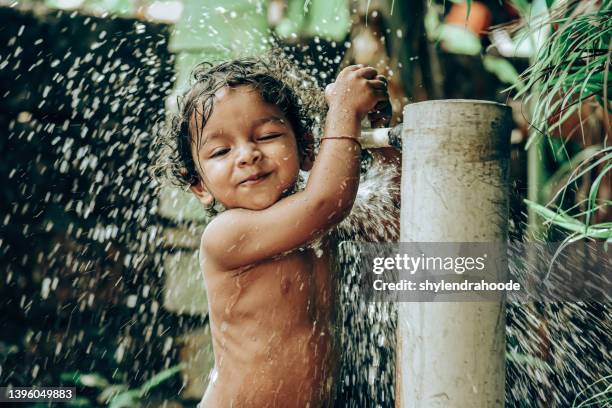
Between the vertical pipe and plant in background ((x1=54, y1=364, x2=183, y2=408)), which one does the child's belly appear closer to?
the vertical pipe

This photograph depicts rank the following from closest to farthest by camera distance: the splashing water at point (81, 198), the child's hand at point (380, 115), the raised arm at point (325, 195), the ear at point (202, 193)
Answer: the raised arm at point (325, 195), the child's hand at point (380, 115), the ear at point (202, 193), the splashing water at point (81, 198)

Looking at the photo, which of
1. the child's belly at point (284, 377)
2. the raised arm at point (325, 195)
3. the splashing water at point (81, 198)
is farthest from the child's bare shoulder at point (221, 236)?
the splashing water at point (81, 198)

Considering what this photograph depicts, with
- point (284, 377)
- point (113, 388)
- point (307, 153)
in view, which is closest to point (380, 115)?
point (307, 153)

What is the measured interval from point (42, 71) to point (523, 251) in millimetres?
1850

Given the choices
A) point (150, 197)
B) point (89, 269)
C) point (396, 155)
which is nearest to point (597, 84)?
point (396, 155)

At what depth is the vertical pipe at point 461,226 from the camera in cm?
84

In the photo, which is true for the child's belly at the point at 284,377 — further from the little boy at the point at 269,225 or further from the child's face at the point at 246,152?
the child's face at the point at 246,152

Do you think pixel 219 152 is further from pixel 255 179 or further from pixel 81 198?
pixel 81 198

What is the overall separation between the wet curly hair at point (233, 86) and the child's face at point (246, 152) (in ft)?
0.10

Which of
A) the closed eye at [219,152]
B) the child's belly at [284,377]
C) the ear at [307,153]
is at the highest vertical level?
the ear at [307,153]

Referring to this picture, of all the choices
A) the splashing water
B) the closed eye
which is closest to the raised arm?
the closed eye

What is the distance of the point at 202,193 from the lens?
1394 millimetres

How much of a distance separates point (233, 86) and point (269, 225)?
30 cm

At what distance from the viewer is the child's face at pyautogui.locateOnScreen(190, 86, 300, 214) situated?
119 cm
